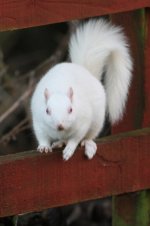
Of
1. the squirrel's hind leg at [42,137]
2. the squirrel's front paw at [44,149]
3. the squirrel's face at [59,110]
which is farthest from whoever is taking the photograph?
the squirrel's hind leg at [42,137]

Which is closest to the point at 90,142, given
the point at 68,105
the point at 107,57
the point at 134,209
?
the point at 68,105

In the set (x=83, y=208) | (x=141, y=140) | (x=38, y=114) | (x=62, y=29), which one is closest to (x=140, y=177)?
(x=141, y=140)

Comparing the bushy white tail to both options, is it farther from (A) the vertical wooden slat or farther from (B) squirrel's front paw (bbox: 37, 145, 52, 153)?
(B) squirrel's front paw (bbox: 37, 145, 52, 153)

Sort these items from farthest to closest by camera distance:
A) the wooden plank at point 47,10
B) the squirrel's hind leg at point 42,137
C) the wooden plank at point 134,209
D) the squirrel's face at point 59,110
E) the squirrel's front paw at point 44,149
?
the wooden plank at point 134,209 → the squirrel's hind leg at point 42,137 → the squirrel's front paw at point 44,149 → the squirrel's face at point 59,110 → the wooden plank at point 47,10

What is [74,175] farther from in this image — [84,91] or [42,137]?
[84,91]

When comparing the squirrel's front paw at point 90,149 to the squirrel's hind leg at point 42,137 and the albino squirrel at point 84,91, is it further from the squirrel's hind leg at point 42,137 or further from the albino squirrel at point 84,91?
the squirrel's hind leg at point 42,137

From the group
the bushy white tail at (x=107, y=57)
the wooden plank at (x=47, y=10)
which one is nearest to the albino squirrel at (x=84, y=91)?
the bushy white tail at (x=107, y=57)

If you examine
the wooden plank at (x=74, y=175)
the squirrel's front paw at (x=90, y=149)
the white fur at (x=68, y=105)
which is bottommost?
the wooden plank at (x=74, y=175)

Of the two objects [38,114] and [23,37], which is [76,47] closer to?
[38,114]
